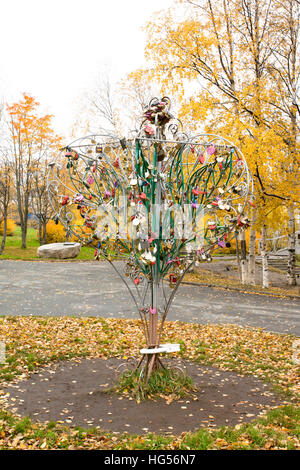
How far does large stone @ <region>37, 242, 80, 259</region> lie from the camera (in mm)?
23109

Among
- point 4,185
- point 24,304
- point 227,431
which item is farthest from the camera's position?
point 4,185

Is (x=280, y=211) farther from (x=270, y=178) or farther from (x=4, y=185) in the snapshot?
(x=4, y=185)

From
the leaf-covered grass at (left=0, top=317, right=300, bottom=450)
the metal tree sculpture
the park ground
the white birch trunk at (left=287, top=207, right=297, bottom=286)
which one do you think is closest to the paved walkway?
the park ground

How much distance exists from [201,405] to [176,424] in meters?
0.63

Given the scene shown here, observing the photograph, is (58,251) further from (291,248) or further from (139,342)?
(139,342)

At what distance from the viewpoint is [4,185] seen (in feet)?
81.4

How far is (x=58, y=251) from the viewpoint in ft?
76.3

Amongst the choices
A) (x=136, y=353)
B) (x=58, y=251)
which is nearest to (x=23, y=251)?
(x=58, y=251)

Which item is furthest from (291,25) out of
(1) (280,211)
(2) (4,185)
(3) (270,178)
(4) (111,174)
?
(2) (4,185)

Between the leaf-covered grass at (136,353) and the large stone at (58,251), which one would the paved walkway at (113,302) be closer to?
the leaf-covered grass at (136,353)

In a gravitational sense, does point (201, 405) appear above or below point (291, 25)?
below

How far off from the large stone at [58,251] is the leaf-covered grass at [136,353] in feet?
46.4

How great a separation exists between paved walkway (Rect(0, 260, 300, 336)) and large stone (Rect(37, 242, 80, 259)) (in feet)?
18.6

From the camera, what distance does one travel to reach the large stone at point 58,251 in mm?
23109
